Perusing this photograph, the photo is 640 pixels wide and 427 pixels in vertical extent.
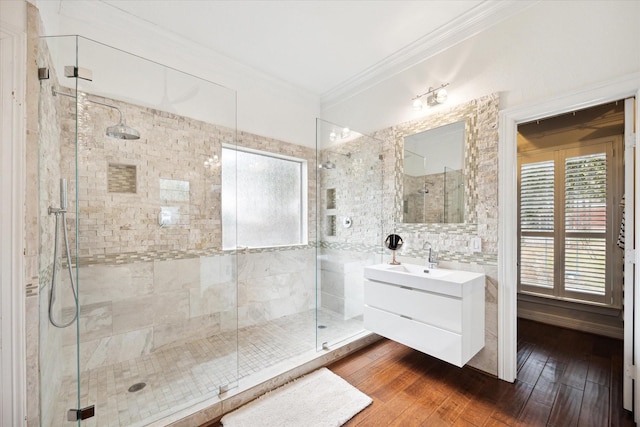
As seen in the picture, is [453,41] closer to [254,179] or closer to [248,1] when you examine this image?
[248,1]

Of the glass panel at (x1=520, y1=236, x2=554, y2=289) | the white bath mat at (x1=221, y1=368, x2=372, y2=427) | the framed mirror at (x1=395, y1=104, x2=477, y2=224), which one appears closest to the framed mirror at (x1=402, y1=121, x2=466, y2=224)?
the framed mirror at (x1=395, y1=104, x2=477, y2=224)

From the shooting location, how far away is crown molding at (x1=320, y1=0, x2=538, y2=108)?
80.1 inches

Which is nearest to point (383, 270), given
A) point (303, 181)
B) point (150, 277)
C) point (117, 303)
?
point (303, 181)

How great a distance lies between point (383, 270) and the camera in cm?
229

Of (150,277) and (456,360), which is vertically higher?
(150,277)

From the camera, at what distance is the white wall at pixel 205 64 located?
6.65ft

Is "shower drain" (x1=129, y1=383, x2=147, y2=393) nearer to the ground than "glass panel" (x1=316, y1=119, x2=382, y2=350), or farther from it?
nearer to the ground

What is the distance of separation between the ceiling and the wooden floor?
2.83m

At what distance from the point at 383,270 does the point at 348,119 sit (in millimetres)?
2025

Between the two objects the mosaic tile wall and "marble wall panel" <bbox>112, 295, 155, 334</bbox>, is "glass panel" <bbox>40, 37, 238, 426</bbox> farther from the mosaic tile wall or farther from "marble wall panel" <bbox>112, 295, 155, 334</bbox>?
the mosaic tile wall

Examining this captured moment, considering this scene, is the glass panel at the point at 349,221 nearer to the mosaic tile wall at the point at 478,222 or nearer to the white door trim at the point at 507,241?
the mosaic tile wall at the point at 478,222

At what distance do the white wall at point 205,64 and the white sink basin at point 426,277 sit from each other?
6.51ft

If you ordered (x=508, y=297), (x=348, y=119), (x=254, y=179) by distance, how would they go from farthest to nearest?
(x=348, y=119)
(x=254, y=179)
(x=508, y=297)

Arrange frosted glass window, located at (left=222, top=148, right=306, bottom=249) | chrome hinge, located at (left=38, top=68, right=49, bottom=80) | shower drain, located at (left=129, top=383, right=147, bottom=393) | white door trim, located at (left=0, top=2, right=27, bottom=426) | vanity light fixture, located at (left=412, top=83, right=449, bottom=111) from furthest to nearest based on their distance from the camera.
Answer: frosted glass window, located at (left=222, top=148, right=306, bottom=249)
vanity light fixture, located at (left=412, top=83, right=449, bottom=111)
shower drain, located at (left=129, top=383, right=147, bottom=393)
chrome hinge, located at (left=38, top=68, right=49, bottom=80)
white door trim, located at (left=0, top=2, right=27, bottom=426)
